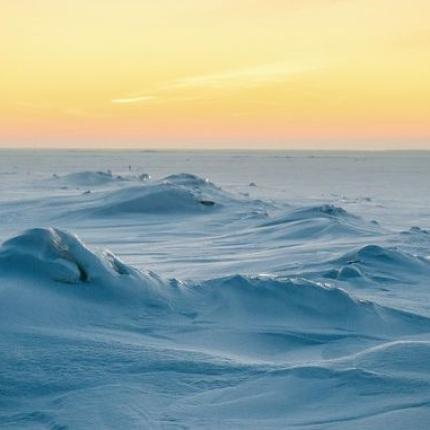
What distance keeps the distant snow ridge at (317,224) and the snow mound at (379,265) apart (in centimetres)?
341

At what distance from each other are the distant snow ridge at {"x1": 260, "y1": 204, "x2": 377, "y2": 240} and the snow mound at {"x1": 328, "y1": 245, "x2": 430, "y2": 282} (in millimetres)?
3410

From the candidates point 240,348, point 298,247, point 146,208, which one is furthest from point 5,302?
point 146,208

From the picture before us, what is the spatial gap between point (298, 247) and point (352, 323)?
535 cm

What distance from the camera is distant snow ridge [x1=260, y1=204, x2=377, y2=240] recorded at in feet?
43.1

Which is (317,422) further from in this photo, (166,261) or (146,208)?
(146,208)

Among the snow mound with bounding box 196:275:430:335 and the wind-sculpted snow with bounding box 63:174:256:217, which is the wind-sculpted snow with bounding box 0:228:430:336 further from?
the wind-sculpted snow with bounding box 63:174:256:217

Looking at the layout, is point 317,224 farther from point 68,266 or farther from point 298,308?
point 68,266

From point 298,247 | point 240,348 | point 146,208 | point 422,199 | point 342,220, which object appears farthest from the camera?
point 422,199

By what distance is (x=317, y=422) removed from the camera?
3664mm

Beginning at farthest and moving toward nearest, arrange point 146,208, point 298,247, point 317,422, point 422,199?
point 422,199 < point 146,208 < point 298,247 < point 317,422

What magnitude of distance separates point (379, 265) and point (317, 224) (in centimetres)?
487

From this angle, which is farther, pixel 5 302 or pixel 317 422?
pixel 5 302

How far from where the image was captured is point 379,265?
29.2ft

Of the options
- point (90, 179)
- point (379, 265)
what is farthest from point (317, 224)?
point (90, 179)
